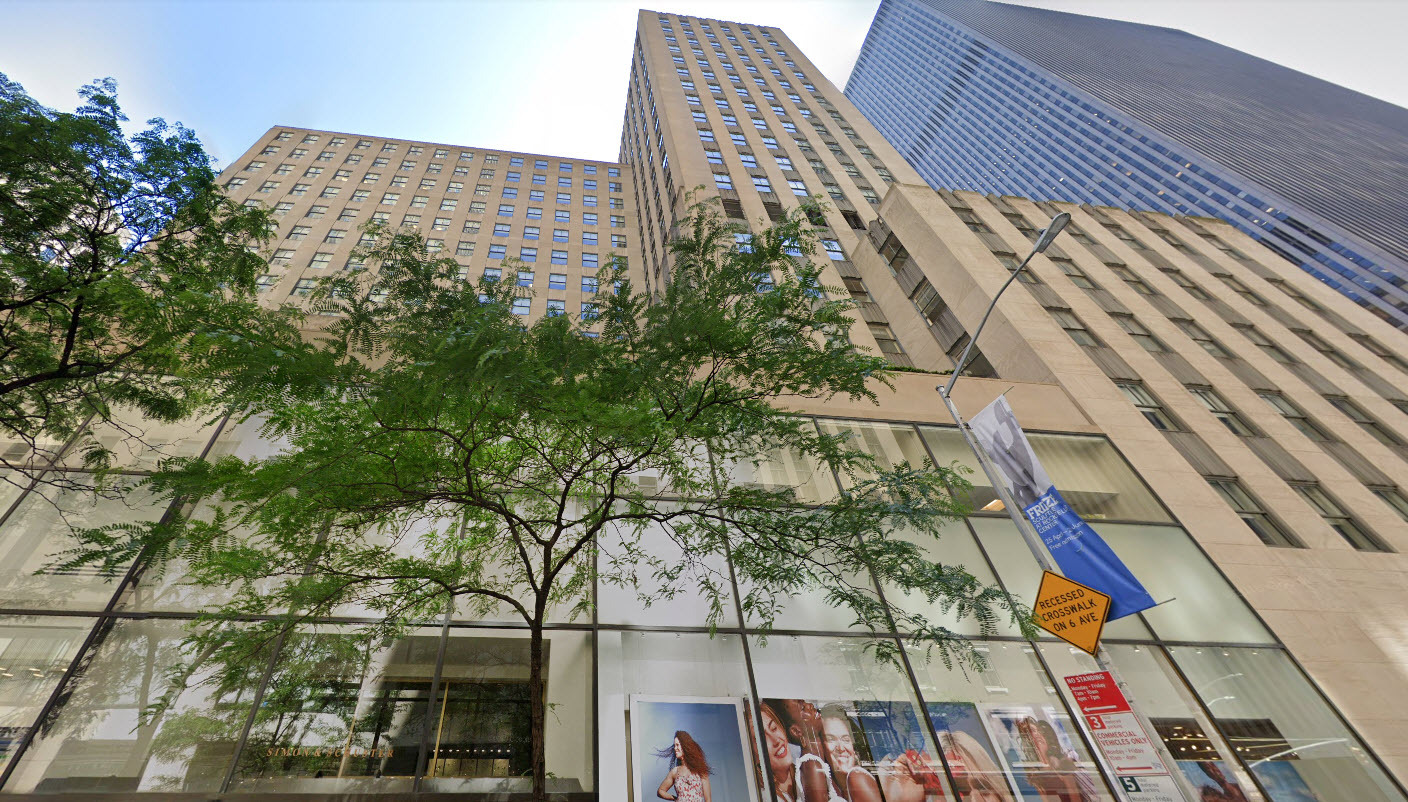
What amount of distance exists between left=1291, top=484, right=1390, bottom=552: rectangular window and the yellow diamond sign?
15.6 metres

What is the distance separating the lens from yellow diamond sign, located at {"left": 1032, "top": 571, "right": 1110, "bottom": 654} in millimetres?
8242

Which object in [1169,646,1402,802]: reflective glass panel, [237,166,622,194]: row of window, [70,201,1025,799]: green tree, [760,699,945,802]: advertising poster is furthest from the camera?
[237,166,622,194]: row of window

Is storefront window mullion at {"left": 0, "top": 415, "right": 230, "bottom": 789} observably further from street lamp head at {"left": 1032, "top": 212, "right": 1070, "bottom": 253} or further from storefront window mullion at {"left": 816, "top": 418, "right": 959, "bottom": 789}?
street lamp head at {"left": 1032, "top": 212, "right": 1070, "bottom": 253}

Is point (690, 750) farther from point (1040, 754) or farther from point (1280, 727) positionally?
point (1280, 727)

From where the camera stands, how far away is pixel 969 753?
437 inches

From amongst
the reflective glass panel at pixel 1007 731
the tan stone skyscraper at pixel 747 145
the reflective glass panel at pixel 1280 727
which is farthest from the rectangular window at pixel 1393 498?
the reflective glass panel at pixel 1007 731

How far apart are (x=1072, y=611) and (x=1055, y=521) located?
161cm

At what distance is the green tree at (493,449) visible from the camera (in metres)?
8.11

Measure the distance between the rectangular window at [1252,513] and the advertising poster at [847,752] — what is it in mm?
13296

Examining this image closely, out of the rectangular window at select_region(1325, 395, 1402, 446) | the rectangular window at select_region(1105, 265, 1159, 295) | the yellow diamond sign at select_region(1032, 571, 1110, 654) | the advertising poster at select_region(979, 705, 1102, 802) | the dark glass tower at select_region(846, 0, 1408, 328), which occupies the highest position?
the dark glass tower at select_region(846, 0, 1408, 328)

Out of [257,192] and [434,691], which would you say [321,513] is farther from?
[257,192]

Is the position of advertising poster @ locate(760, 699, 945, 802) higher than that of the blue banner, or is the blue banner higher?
the blue banner

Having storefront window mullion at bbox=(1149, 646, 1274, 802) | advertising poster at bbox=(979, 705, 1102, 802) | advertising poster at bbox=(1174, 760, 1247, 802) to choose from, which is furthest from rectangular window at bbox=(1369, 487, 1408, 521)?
advertising poster at bbox=(979, 705, 1102, 802)

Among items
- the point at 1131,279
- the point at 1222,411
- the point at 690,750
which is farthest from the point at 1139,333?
the point at 690,750
